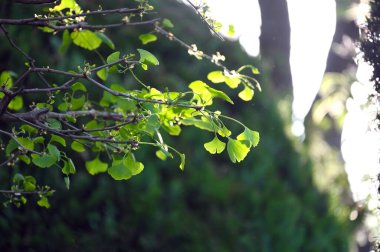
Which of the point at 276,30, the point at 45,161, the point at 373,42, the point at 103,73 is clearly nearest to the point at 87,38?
the point at 103,73

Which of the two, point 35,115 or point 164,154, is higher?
point 164,154

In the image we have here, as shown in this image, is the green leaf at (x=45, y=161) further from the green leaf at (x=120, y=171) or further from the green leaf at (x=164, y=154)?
the green leaf at (x=164, y=154)

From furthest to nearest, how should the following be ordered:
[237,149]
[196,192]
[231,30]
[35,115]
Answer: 1. [196,192]
2. [231,30]
3. [35,115]
4. [237,149]

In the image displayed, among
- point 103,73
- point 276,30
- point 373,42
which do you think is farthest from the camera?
point 276,30

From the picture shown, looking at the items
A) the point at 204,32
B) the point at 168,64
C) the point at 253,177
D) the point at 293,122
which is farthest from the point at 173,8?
the point at 253,177

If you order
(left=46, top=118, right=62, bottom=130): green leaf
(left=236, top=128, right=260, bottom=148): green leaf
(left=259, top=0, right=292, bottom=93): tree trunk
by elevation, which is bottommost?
(left=46, top=118, right=62, bottom=130): green leaf

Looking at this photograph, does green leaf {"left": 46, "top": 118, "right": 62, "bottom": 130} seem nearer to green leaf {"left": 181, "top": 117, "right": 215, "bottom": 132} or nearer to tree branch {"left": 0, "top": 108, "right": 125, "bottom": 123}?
tree branch {"left": 0, "top": 108, "right": 125, "bottom": 123}

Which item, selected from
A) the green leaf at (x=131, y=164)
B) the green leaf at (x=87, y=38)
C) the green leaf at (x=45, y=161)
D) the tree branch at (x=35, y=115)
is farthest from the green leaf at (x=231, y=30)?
the green leaf at (x=45, y=161)

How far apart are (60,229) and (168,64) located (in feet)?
6.70

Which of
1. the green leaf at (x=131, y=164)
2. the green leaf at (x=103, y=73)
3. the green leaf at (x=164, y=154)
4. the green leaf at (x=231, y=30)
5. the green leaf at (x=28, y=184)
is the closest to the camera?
the green leaf at (x=164, y=154)

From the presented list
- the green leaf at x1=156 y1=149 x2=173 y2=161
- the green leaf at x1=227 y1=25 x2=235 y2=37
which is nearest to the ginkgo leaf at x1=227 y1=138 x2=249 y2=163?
the green leaf at x1=156 y1=149 x2=173 y2=161

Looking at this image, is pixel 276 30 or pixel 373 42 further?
pixel 276 30

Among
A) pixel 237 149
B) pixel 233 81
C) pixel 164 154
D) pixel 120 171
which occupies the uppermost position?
pixel 233 81

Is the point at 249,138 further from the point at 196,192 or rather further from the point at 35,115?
the point at 196,192
